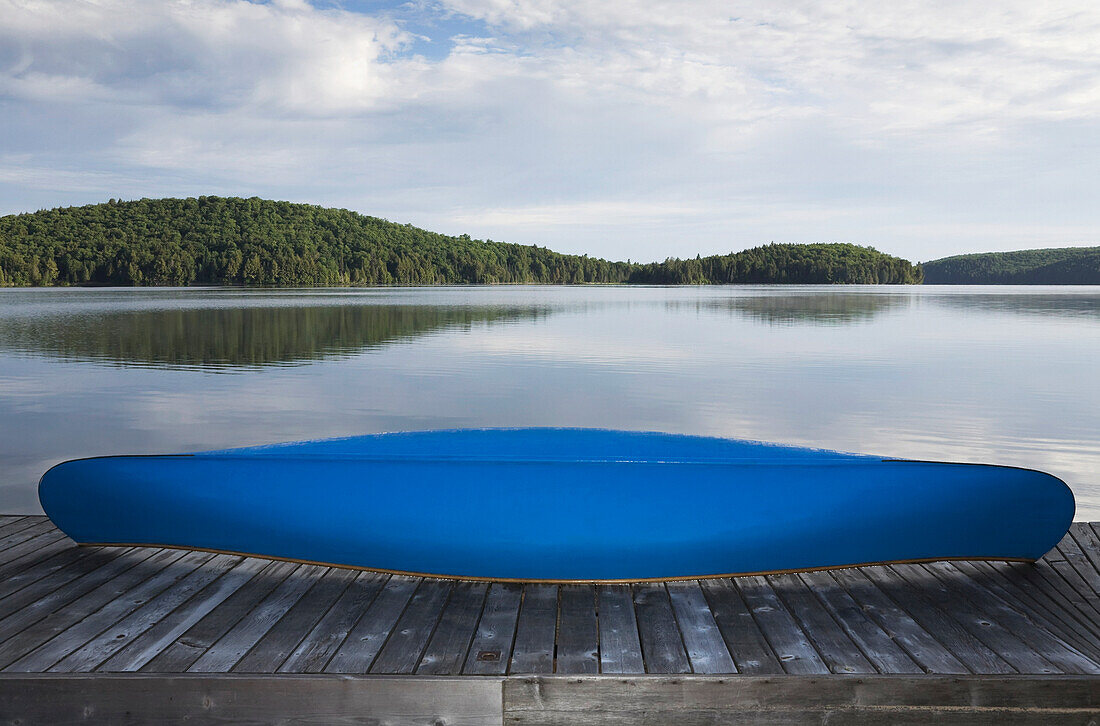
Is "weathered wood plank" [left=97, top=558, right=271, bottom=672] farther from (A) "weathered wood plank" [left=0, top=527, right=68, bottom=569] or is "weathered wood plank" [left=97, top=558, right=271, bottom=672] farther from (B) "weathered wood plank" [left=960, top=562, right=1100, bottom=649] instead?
(B) "weathered wood plank" [left=960, top=562, right=1100, bottom=649]

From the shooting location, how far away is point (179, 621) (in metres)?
2.59

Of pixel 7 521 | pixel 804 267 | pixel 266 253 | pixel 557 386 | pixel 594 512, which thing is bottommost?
pixel 557 386

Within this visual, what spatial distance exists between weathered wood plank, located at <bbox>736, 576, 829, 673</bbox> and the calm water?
405 cm

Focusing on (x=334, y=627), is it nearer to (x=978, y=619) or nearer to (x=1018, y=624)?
(x=978, y=619)

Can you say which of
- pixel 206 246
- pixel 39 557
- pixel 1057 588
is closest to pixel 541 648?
pixel 1057 588

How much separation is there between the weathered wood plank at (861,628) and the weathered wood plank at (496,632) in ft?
3.48

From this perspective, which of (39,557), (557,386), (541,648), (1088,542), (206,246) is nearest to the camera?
(541,648)

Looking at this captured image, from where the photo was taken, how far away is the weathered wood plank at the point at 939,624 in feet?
7.59

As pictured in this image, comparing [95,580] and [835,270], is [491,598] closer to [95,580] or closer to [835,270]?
[95,580]

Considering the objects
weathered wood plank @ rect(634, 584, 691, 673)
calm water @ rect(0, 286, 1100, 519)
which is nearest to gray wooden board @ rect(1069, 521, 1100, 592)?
weathered wood plank @ rect(634, 584, 691, 673)

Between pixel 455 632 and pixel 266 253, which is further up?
pixel 266 253

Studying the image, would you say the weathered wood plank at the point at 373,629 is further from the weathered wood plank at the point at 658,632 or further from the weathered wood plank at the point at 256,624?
the weathered wood plank at the point at 658,632

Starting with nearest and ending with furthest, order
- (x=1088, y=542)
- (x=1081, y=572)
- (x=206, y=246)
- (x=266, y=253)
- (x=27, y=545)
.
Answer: (x=1081, y=572) → (x=27, y=545) → (x=1088, y=542) → (x=206, y=246) → (x=266, y=253)

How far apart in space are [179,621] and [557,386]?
366 inches
